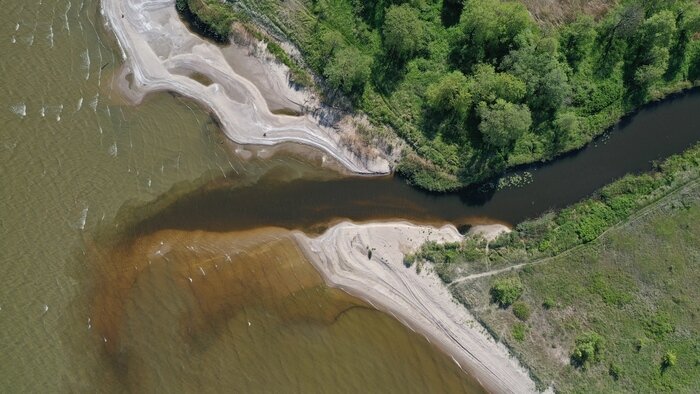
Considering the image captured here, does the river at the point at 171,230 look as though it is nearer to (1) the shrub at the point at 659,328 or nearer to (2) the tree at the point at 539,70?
(2) the tree at the point at 539,70

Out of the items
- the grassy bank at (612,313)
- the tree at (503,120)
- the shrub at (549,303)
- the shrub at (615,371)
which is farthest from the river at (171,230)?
the shrub at (615,371)

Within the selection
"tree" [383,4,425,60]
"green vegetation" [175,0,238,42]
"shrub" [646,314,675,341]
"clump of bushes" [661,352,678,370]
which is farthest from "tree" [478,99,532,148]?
"green vegetation" [175,0,238,42]

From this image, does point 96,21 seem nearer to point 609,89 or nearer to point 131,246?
point 131,246

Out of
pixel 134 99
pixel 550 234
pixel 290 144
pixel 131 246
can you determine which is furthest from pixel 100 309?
pixel 550 234

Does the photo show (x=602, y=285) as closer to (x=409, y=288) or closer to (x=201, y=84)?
(x=409, y=288)

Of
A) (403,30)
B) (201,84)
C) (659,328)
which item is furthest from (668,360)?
(201,84)

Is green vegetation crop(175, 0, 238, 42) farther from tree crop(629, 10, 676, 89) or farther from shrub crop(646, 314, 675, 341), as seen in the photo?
shrub crop(646, 314, 675, 341)

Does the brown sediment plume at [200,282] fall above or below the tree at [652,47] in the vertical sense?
below
